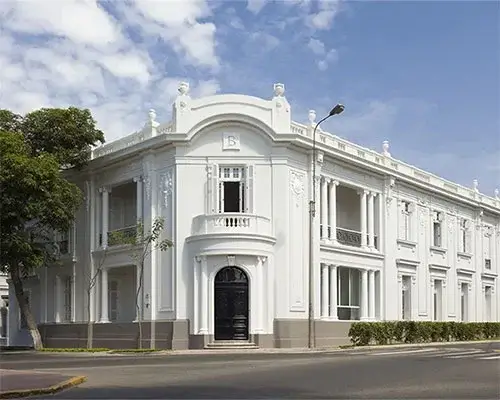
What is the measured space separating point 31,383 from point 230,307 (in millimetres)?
19808

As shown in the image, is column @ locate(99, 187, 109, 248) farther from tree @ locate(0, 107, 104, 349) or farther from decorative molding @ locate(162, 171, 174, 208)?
decorative molding @ locate(162, 171, 174, 208)

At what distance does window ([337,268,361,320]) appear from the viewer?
41.9 m

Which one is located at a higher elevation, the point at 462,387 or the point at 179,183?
the point at 179,183

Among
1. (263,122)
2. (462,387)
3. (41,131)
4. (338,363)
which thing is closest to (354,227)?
(263,122)

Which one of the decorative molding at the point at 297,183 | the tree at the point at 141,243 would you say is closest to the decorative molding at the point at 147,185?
the tree at the point at 141,243

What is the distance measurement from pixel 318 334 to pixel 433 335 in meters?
8.78

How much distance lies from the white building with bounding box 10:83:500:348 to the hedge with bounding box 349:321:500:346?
1238 mm

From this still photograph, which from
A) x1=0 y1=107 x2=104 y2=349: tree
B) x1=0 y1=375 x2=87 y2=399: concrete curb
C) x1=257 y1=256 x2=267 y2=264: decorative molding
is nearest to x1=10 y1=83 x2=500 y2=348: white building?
x1=257 y1=256 x2=267 y2=264: decorative molding

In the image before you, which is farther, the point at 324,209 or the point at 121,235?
the point at 324,209

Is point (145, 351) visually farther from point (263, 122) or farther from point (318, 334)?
point (263, 122)

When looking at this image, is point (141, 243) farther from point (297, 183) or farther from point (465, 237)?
point (465, 237)

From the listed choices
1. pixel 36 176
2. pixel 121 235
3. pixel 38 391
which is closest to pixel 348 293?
pixel 121 235

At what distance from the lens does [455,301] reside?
5166 cm

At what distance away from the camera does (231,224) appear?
35562mm
